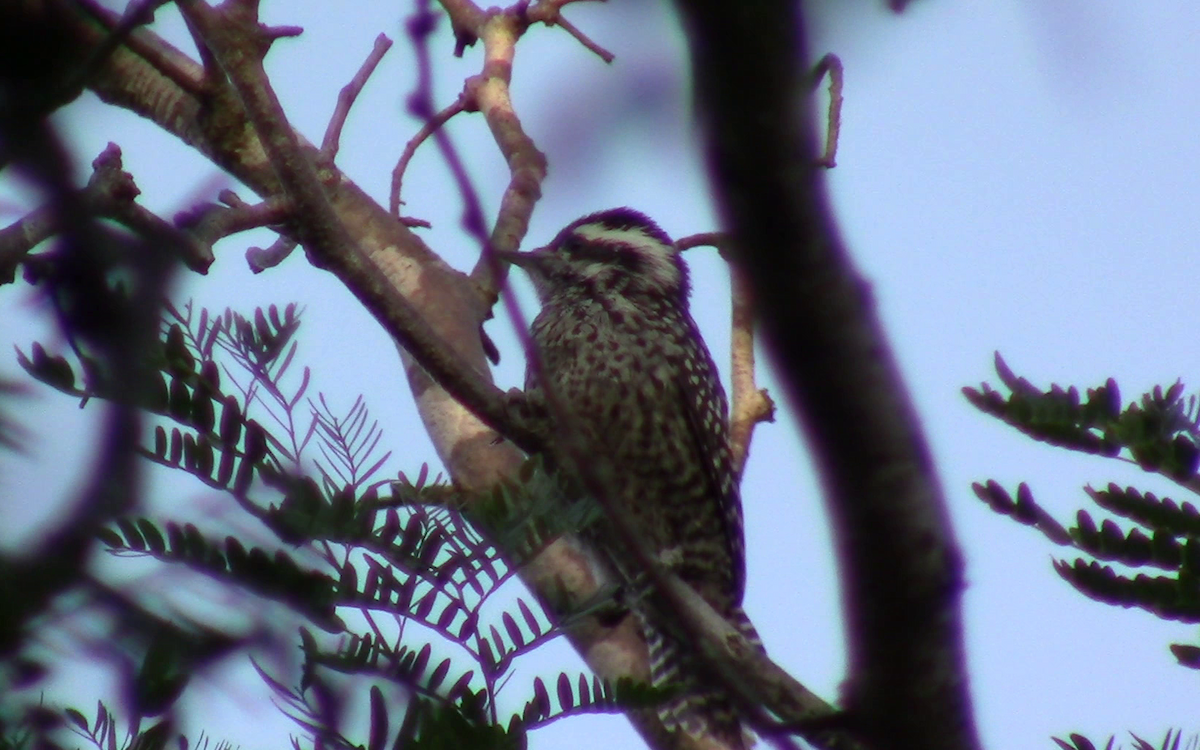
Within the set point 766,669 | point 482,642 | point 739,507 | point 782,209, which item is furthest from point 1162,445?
point 739,507

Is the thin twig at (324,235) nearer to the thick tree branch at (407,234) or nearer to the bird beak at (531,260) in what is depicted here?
the thick tree branch at (407,234)

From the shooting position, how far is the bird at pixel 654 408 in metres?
5.96

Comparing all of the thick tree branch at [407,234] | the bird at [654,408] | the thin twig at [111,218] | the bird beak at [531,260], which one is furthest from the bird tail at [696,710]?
the thin twig at [111,218]

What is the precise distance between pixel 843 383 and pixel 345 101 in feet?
14.6

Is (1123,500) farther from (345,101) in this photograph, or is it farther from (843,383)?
(345,101)

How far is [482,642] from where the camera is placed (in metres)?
2.65

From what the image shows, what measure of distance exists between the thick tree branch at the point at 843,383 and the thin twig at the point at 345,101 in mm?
4267

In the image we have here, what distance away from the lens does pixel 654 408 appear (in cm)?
603

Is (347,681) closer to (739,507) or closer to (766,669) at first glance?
(766,669)

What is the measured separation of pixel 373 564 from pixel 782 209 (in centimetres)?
148

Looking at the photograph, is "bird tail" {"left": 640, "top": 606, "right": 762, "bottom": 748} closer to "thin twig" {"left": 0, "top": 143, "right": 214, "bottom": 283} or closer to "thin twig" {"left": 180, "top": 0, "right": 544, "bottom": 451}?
"thin twig" {"left": 180, "top": 0, "right": 544, "bottom": 451}

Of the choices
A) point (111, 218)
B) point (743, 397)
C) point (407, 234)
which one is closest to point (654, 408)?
point (743, 397)

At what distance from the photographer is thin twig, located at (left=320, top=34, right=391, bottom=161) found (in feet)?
17.9

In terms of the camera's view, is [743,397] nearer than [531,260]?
Yes
